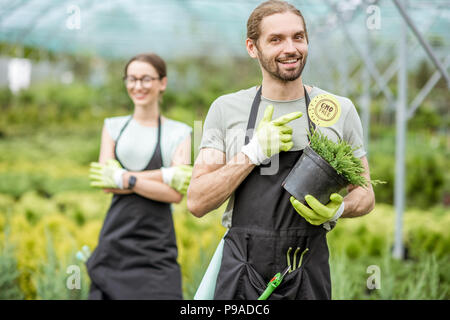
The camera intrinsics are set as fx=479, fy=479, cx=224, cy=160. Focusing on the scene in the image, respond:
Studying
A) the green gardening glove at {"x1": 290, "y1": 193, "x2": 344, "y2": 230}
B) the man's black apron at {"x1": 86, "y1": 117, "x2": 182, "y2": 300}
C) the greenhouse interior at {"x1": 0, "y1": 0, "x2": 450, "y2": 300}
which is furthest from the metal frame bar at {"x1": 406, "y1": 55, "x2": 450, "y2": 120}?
the green gardening glove at {"x1": 290, "y1": 193, "x2": 344, "y2": 230}

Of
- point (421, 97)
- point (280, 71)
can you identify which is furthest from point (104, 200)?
point (280, 71)

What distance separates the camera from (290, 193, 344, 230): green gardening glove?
4.55 feet

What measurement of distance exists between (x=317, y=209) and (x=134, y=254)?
1.34 meters

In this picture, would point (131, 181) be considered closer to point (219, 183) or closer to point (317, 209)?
point (219, 183)

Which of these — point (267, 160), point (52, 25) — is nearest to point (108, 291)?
point (267, 160)

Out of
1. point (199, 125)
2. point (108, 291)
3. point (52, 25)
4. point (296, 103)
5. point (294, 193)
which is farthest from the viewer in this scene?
point (52, 25)

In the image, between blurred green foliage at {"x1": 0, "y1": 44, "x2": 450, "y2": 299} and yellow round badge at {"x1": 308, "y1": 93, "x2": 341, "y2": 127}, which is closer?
yellow round badge at {"x1": 308, "y1": 93, "x2": 341, "y2": 127}

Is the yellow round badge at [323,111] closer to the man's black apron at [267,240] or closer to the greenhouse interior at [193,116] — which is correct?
the man's black apron at [267,240]

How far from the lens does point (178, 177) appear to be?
235cm

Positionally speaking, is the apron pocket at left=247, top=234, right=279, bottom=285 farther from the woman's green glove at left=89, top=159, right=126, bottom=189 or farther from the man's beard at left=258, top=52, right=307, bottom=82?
the woman's green glove at left=89, top=159, right=126, bottom=189

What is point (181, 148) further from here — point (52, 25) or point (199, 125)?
point (52, 25)

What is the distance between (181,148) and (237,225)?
0.99 m

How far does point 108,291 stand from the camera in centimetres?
241

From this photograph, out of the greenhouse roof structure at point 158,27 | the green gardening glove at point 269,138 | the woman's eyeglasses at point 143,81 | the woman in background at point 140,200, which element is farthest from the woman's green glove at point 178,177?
the greenhouse roof structure at point 158,27
